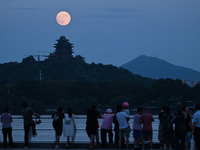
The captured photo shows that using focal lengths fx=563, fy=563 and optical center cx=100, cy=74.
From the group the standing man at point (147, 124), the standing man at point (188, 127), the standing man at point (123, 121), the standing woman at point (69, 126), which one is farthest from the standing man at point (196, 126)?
the standing woman at point (69, 126)

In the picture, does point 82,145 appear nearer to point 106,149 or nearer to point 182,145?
point 106,149

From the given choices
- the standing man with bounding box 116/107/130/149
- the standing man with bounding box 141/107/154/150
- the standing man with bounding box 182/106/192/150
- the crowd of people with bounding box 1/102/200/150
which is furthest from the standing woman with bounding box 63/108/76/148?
the standing man with bounding box 182/106/192/150

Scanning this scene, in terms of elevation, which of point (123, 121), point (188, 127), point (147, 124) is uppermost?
point (123, 121)

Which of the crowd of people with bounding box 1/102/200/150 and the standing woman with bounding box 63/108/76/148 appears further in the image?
the standing woman with bounding box 63/108/76/148

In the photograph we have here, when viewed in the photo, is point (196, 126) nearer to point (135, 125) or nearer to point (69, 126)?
point (135, 125)

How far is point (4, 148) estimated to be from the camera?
885 inches

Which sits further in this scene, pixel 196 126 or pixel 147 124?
pixel 147 124

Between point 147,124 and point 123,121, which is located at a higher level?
point 123,121

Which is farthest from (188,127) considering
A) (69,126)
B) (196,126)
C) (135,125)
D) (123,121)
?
(69,126)

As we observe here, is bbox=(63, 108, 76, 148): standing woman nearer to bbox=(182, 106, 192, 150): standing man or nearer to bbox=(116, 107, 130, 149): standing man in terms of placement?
bbox=(116, 107, 130, 149): standing man

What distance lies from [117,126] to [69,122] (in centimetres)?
200

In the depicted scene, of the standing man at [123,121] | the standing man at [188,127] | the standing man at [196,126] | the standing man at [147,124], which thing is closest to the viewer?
the standing man at [196,126]

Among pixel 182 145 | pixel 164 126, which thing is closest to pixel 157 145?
pixel 164 126

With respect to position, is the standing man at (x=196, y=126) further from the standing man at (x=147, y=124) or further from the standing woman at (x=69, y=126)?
the standing woman at (x=69, y=126)
